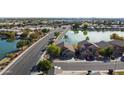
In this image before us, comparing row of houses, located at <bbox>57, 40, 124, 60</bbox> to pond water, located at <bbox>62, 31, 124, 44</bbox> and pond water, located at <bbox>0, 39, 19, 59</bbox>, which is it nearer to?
pond water, located at <bbox>62, 31, 124, 44</bbox>

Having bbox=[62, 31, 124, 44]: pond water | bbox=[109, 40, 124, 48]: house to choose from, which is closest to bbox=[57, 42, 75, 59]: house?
A: bbox=[62, 31, 124, 44]: pond water

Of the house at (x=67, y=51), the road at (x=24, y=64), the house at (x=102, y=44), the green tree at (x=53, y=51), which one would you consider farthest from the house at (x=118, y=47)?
the road at (x=24, y=64)

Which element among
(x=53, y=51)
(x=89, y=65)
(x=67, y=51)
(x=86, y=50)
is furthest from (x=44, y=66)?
(x=86, y=50)

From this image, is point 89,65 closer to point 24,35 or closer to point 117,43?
point 117,43
